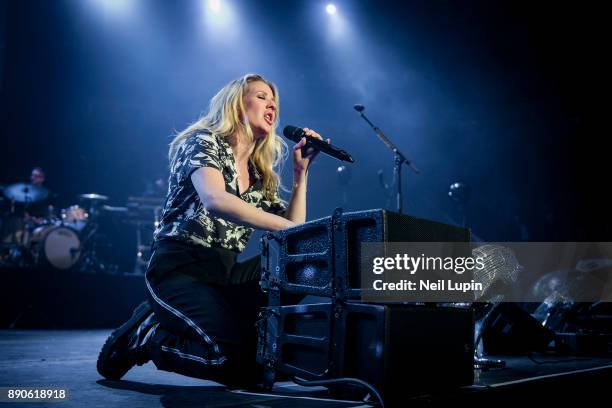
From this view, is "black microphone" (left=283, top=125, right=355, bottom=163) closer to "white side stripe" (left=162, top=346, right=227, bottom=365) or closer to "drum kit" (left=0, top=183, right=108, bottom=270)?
"white side stripe" (left=162, top=346, right=227, bottom=365)

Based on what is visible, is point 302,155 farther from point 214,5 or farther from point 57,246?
point 214,5

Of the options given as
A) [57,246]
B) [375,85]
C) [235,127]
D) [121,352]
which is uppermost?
[375,85]

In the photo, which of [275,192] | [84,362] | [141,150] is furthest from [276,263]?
[141,150]

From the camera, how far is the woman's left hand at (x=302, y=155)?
8.05 feet

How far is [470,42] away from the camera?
7859 mm

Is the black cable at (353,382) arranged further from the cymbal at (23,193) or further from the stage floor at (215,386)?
the cymbal at (23,193)

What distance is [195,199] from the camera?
225cm

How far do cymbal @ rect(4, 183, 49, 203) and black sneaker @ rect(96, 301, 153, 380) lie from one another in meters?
6.63

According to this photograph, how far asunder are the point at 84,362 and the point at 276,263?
1582mm

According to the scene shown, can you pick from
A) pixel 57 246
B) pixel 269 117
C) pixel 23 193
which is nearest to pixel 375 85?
pixel 57 246

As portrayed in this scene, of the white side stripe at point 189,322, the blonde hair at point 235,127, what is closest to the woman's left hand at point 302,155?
the blonde hair at point 235,127

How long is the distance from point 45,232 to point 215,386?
6.18m

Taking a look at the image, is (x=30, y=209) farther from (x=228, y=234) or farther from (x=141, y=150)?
(x=228, y=234)

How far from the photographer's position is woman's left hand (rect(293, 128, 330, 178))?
2.45 metres
